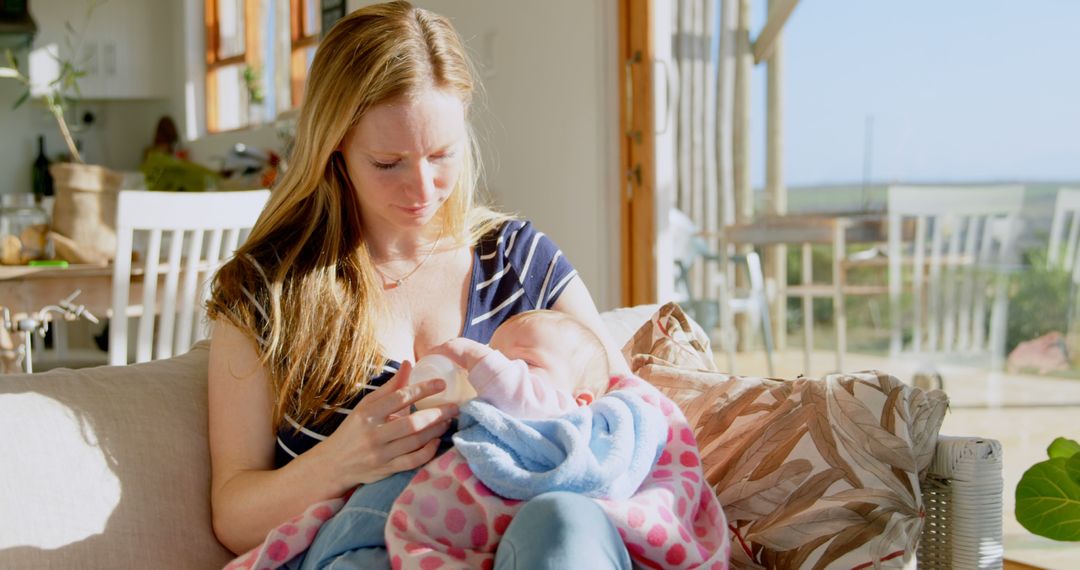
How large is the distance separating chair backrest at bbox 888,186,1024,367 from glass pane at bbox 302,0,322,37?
340 centimetres

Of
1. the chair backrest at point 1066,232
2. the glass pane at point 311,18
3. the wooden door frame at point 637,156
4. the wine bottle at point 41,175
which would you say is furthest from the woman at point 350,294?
the wine bottle at point 41,175

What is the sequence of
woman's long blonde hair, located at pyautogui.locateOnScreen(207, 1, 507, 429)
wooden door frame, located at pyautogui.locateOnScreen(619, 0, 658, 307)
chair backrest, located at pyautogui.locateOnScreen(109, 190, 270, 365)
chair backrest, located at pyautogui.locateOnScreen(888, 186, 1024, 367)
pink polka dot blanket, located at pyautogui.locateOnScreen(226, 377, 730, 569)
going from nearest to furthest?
pink polka dot blanket, located at pyautogui.locateOnScreen(226, 377, 730, 569) < woman's long blonde hair, located at pyautogui.locateOnScreen(207, 1, 507, 429) < chair backrest, located at pyautogui.locateOnScreen(109, 190, 270, 365) < chair backrest, located at pyautogui.locateOnScreen(888, 186, 1024, 367) < wooden door frame, located at pyautogui.locateOnScreen(619, 0, 658, 307)

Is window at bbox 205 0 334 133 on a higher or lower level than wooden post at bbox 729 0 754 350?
higher

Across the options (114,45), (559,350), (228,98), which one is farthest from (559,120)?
(114,45)

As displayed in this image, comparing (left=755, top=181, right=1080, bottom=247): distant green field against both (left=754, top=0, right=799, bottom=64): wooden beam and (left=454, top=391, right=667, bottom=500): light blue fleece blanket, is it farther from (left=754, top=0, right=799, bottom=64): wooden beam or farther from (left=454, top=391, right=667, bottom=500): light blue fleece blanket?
(left=454, top=391, right=667, bottom=500): light blue fleece blanket

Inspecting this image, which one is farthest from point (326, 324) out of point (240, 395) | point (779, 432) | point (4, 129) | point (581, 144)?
point (4, 129)

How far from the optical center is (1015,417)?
3148 millimetres

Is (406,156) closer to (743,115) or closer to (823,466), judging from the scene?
(823,466)

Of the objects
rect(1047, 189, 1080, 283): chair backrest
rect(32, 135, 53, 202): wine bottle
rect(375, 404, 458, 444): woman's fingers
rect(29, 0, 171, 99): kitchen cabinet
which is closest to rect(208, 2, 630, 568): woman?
rect(375, 404, 458, 444): woman's fingers

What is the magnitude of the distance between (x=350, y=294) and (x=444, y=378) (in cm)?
25

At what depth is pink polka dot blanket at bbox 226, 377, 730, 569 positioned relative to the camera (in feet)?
4.14

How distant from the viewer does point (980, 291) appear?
10.6ft

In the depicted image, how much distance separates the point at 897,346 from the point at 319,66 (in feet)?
7.90

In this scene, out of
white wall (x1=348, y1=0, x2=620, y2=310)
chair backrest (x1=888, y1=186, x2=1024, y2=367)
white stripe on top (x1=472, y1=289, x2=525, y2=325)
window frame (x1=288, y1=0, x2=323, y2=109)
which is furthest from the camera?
window frame (x1=288, y1=0, x2=323, y2=109)
